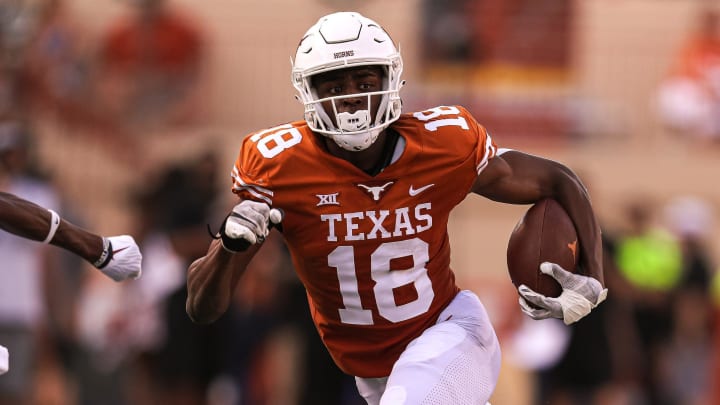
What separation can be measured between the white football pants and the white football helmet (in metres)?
0.72

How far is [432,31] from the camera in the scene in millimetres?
11055

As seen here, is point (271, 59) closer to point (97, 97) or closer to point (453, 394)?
point (97, 97)

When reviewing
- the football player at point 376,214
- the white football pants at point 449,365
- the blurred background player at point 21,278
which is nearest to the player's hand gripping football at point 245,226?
the football player at point 376,214

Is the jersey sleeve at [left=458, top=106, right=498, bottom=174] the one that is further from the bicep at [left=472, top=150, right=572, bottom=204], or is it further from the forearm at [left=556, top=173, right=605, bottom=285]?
the forearm at [left=556, top=173, right=605, bottom=285]

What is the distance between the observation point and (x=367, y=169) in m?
4.96

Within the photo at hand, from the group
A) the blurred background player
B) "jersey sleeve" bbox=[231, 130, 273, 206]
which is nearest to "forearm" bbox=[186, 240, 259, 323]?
"jersey sleeve" bbox=[231, 130, 273, 206]

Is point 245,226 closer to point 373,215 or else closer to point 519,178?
point 373,215

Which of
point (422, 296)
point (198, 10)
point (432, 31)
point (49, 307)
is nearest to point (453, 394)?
point (422, 296)

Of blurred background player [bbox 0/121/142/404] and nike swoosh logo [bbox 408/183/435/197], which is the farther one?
blurred background player [bbox 0/121/142/404]

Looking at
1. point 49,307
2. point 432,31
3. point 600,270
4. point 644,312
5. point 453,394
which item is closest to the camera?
point 453,394

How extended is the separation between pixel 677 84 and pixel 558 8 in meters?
1.19

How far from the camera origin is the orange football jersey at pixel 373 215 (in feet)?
16.0

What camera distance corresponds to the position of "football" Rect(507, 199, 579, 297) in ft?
16.6

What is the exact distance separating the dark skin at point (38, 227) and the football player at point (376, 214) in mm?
359
